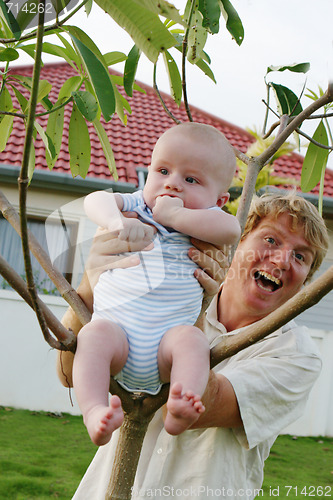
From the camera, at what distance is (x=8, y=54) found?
4.53 ft

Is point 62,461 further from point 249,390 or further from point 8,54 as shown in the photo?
point 8,54

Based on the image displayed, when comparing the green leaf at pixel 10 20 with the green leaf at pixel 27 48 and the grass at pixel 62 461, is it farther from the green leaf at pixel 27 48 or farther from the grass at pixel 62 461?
the grass at pixel 62 461

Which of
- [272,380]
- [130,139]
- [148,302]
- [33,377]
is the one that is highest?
[148,302]

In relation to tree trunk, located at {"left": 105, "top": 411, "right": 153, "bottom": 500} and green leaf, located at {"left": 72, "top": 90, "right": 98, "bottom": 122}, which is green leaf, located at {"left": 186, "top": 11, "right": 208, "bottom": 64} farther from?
tree trunk, located at {"left": 105, "top": 411, "right": 153, "bottom": 500}

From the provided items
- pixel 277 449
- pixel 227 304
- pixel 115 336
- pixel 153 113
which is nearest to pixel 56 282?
pixel 115 336

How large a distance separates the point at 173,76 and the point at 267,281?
829mm

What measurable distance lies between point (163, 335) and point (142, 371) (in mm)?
79

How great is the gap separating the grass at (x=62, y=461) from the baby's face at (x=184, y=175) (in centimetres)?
323

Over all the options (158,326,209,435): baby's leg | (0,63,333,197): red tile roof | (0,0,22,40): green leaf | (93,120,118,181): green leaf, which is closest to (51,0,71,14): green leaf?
(0,0,22,40): green leaf

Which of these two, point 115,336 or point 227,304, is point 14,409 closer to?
point 227,304

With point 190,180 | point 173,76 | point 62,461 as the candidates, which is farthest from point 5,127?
point 62,461

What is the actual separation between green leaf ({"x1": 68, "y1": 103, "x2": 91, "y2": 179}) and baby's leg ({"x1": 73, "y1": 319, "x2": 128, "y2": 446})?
0.46 m

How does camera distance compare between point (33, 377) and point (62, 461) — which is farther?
point (33, 377)

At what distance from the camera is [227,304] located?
77.6 inches
